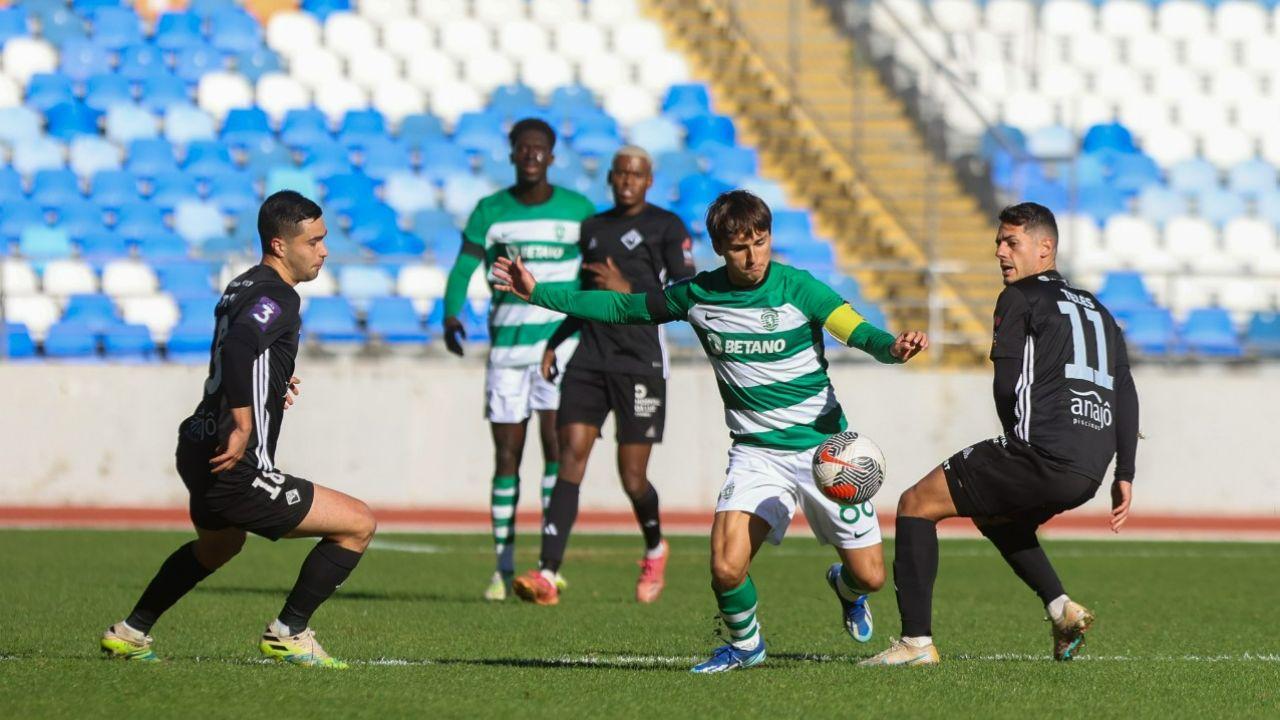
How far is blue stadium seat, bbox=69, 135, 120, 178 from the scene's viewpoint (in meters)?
17.7

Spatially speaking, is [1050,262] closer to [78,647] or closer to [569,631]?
[569,631]

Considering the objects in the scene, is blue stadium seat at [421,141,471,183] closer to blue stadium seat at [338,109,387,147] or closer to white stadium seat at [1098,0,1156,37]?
blue stadium seat at [338,109,387,147]

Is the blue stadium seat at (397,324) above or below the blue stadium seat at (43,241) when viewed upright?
below

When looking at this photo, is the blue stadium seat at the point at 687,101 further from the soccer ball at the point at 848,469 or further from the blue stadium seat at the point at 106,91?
the soccer ball at the point at 848,469

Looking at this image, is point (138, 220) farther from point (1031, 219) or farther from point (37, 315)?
point (1031, 219)

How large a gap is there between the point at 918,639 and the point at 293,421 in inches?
371

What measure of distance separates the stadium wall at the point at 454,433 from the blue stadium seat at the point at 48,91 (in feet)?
14.5

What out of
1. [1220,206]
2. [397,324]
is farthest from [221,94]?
[1220,206]

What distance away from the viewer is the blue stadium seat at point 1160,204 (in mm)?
19531

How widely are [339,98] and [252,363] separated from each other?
43.8ft

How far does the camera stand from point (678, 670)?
6574 millimetres

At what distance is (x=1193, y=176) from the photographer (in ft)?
66.2

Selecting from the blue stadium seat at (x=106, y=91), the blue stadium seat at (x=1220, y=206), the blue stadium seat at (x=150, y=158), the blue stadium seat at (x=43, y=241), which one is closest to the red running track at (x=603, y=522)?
the blue stadium seat at (x=43, y=241)

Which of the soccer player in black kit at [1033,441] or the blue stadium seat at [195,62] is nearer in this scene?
the soccer player in black kit at [1033,441]
